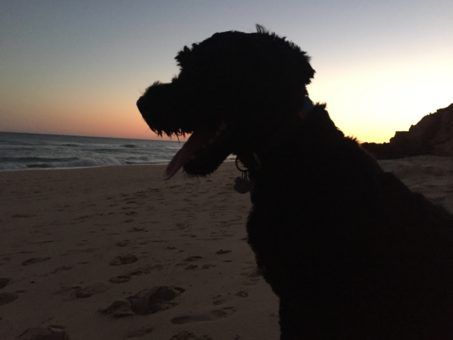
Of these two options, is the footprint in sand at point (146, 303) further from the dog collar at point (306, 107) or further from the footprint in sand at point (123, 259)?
the dog collar at point (306, 107)

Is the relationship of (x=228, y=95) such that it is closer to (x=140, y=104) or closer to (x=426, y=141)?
(x=140, y=104)

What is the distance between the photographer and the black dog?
6.65 ft

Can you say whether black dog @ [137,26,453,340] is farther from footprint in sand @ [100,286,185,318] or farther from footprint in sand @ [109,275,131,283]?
footprint in sand @ [109,275,131,283]

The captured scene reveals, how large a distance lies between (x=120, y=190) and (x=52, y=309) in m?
7.62

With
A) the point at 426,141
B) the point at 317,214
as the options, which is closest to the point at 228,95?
the point at 317,214

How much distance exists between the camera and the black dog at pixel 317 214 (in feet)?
6.65

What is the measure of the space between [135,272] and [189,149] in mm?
1955


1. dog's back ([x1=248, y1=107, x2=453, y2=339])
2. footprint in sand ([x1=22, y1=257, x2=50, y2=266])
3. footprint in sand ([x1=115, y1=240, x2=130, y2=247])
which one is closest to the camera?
dog's back ([x1=248, y1=107, x2=453, y2=339])

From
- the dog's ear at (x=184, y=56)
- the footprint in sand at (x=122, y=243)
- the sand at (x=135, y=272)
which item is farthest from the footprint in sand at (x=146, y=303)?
the dog's ear at (x=184, y=56)

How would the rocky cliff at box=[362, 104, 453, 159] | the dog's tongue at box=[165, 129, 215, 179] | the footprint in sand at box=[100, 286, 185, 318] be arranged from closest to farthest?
the dog's tongue at box=[165, 129, 215, 179], the footprint in sand at box=[100, 286, 185, 318], the rocky cliff at box=[362, 104, 453, 159]

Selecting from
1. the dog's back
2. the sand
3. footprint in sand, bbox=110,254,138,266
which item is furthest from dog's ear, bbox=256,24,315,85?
footprint in sand, bbox=110,254,138,266

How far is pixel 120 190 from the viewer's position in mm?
10875

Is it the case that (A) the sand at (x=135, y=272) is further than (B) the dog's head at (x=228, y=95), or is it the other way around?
(A) the sand at (x=135, y=272)

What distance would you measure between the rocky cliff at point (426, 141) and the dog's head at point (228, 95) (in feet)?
33.7
